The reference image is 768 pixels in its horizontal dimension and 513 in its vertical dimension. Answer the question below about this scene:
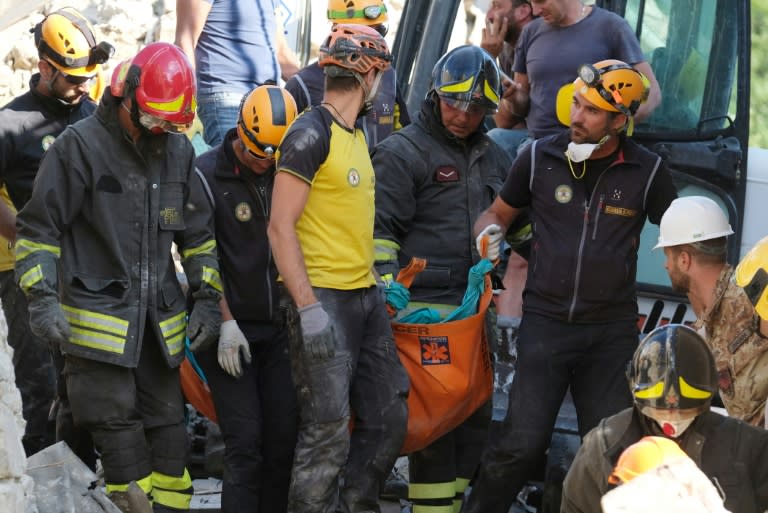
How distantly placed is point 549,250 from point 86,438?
84.1 inches

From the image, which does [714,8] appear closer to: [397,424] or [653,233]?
[653,233]

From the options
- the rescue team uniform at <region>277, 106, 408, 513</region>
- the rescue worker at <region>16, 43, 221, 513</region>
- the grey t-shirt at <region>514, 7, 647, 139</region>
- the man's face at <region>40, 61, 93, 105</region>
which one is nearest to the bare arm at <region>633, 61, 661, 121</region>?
the grey t-shirt at <region>514, 7, 647, 139</region>

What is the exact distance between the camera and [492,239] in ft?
19.4

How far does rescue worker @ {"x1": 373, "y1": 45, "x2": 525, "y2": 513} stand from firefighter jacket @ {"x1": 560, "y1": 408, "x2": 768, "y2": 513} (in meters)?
1.78

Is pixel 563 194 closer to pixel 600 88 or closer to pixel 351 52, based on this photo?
pixel 600 88

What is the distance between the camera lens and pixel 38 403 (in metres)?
6.83

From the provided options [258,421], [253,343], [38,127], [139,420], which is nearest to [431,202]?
[253,343]

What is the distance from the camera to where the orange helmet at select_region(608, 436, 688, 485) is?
266 cm

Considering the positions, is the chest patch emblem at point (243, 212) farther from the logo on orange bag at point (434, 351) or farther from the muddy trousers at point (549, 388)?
the muddy trousers at point (549, 388)

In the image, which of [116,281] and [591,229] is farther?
[591,229]

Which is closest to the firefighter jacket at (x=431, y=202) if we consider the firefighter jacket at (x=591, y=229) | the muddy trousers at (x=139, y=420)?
the firefighter jacket at (x=591, y=229)

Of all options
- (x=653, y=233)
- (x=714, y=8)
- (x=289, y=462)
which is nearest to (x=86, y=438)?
(x=289, y=462)

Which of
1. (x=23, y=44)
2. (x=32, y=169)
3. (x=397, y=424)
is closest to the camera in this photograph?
(x=397, y=424)

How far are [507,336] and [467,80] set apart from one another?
1411 millimetres
